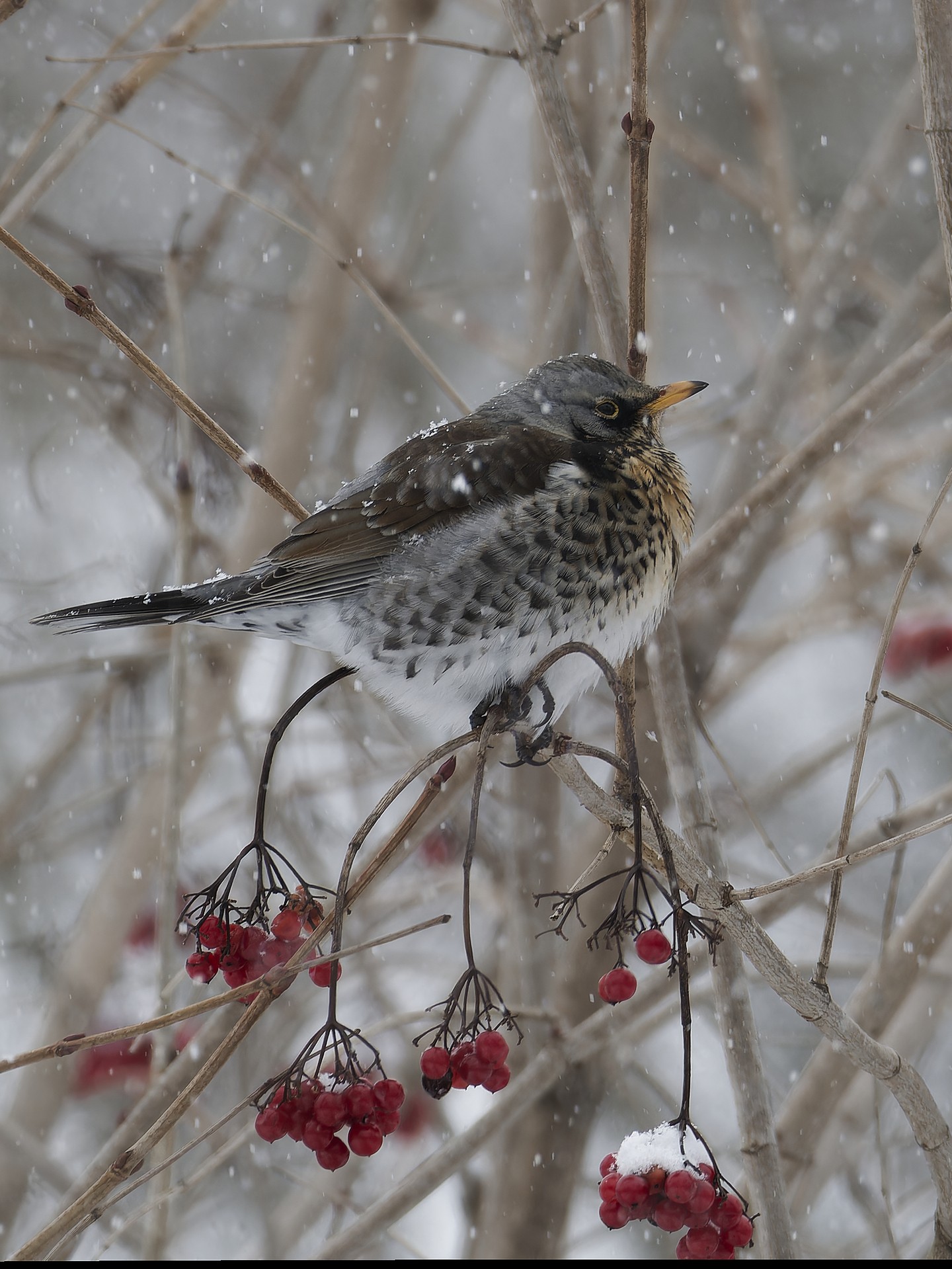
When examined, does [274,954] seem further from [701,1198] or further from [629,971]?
[701,1198]

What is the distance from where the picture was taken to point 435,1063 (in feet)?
4.90

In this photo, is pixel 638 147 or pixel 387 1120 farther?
pixel 638 147

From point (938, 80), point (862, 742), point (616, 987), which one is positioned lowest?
point (616, 987)

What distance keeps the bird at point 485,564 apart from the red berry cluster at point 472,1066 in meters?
0.68

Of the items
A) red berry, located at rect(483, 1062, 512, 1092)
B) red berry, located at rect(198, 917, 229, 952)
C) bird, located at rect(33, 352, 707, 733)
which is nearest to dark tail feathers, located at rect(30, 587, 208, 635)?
bird, located at rect(33, 352, 707, 733)

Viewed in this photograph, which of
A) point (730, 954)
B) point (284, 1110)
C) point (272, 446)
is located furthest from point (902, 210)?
point (284, 1110)

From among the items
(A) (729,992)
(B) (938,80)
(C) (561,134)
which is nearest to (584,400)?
(C) (561,134)

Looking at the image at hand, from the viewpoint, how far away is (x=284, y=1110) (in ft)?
5.04

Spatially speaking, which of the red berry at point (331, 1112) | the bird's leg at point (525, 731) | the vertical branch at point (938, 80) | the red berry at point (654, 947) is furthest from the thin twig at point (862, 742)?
the red berry at point (331, 1112)

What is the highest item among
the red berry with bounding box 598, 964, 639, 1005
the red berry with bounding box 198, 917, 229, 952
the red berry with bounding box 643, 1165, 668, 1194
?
the red berry with bounding box 198, 917, 229, 952

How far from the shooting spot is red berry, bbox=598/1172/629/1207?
4.58 ft

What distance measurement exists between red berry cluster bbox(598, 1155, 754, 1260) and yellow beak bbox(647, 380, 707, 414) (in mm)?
1293

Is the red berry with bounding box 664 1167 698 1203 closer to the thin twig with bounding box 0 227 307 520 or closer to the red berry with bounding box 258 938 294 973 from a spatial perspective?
the red berry with bounding box 258 938 294 973

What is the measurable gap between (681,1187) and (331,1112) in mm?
464
